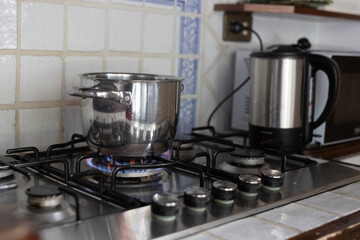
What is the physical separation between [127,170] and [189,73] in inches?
23.7

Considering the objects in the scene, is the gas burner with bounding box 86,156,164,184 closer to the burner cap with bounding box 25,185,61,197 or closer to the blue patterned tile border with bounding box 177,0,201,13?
the burner cap with bounding box 25,185,61,197

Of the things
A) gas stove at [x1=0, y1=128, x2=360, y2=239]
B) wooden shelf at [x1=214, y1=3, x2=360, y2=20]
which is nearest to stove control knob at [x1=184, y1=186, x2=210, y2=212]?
gas stove at [x1=0, y1=128, x2=360, y2=239]

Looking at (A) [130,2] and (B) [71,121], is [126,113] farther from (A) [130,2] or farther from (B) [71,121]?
(A) [130,2]

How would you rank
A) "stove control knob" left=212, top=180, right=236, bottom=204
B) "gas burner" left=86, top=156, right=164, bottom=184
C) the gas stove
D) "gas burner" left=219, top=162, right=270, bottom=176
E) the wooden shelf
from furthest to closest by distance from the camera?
the wooden shelf < "gas burner" left=219, top=162, right=270, bottom=176 < "gas burner" left=86, top=156, right=164, bottom=184 < "stove control knob" left=212, top=180, right=236, bottom=204 < the gas stove

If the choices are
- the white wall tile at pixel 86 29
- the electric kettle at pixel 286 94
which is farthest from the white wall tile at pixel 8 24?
the electric kettle at pixel 286 94

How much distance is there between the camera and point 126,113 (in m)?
0.92

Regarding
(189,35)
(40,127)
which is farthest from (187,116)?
(40,127)

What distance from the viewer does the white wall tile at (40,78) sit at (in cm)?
115

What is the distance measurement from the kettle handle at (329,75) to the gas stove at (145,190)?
150mm

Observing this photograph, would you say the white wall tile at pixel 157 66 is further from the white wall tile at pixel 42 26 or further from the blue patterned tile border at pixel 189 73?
the white wall tile at pixel 42 26

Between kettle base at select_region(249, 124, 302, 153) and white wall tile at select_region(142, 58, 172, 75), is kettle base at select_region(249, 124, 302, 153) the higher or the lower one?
the lower one

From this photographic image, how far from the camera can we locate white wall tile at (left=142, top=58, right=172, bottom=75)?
4.55 ft

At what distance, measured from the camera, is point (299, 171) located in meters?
1.10

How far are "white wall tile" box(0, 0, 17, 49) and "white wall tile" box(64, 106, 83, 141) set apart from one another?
21cm
